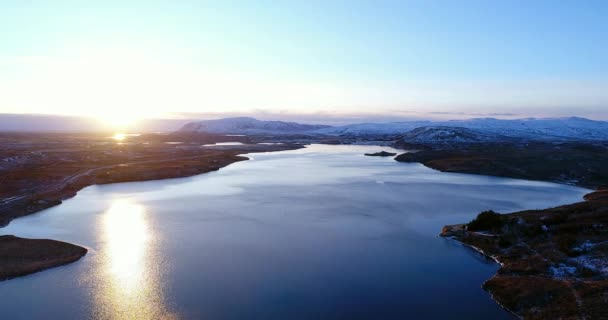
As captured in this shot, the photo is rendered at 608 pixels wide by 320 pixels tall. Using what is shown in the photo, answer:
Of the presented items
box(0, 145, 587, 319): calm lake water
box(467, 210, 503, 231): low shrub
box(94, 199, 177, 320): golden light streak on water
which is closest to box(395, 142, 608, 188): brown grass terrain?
box(0, 145, 587, 319): calm lake water

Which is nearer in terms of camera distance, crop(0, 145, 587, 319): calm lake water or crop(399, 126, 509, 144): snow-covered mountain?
crop(0, 145, 587, 319): calm lake water

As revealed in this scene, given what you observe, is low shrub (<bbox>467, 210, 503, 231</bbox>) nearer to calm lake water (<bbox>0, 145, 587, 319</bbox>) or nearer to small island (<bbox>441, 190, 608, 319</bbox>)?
small island (<bbox>441, 190, 608, 319</bbox>)

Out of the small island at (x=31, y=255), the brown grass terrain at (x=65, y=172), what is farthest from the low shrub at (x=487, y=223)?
the brown grass terrain at (x=65, y=172)

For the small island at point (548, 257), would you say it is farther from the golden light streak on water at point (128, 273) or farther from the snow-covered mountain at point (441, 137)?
the snow-covered mountain at point (441, 137)

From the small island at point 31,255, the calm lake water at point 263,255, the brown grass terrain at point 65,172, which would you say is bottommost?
the calm lake water at point 263,255

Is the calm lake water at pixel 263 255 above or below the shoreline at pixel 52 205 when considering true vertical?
below

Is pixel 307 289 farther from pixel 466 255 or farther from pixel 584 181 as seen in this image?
pixel 584 181

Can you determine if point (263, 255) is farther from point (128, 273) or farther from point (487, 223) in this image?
point (487, 223)
